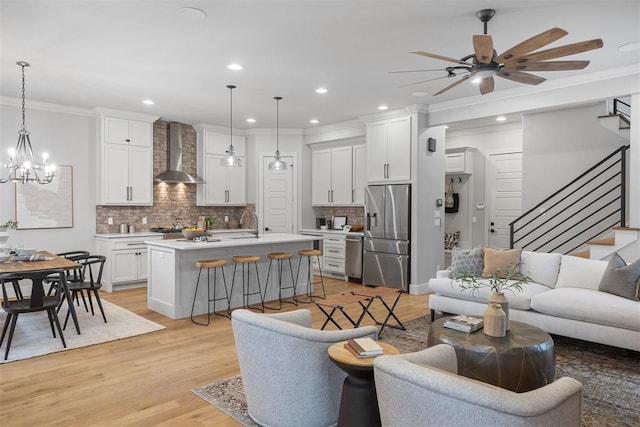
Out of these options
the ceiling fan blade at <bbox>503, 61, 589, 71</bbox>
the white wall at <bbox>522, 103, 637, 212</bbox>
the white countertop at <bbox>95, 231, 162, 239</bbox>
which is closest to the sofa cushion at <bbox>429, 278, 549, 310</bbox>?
the ceiling fan blade at <bbox>503, 61, 589, 71</bbox>

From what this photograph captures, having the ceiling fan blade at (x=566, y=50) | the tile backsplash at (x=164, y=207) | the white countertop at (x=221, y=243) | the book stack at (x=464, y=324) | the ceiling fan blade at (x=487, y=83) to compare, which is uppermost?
the ceiling fan blade at (x=566, y=50)

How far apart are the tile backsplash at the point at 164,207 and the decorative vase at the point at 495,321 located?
6102 mm

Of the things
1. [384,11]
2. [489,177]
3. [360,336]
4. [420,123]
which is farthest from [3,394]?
[489,177]

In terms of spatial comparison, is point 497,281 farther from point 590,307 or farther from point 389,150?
point 389,150

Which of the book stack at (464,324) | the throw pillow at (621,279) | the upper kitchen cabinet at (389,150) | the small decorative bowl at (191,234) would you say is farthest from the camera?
the upper kitchen cabinet at (389,150)

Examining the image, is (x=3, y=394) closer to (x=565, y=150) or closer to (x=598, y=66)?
(x=598, y=66)

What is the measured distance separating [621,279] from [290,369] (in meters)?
3.37

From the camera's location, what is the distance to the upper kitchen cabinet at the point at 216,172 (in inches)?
321

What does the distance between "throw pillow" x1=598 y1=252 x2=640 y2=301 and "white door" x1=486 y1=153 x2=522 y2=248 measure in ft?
12.9

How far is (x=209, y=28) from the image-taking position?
3.68 m

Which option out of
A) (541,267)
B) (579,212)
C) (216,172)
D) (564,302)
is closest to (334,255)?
(216,172)

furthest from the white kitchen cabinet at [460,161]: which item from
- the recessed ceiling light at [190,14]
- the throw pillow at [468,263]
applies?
the recessed ceiling light at [190,14]

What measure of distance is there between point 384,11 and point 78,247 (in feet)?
19.4

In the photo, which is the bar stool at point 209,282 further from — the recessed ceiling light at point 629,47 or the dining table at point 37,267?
the recessed ceiling light at point 629,47
